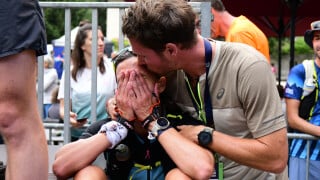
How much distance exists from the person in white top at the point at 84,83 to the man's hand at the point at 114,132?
1337 millimetres

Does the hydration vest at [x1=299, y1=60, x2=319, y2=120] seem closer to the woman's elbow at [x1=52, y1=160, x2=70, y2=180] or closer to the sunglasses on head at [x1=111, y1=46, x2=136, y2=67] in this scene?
the sunglasses on head at [x1=111, y1=46, x2=136, y2=67]

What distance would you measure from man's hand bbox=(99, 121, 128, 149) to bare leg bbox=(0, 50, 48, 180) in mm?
321

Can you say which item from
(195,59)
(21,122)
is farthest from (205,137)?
(21,122)

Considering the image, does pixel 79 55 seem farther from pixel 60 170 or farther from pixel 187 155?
pixel 187 155

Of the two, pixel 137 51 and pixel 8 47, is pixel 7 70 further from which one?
pixel 137 51

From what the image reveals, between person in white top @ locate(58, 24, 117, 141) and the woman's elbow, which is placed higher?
the woman's elbow

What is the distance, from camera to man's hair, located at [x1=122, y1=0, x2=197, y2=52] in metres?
2.62

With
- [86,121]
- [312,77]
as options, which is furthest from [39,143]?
[312,77]

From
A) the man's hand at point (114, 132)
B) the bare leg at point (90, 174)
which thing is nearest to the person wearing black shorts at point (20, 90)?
the bare leg at point (90, 174)

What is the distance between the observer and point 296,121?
16.6ft

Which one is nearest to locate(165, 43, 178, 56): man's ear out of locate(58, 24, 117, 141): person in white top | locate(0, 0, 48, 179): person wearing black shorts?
locate(0, 0, 48, 179): person wearing black shorts

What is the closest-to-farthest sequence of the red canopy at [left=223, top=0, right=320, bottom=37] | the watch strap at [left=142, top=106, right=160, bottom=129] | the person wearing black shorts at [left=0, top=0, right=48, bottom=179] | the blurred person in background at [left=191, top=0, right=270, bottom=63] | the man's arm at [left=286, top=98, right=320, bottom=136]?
the watch strap at [left=142, top=106, right=160, bottom=129], the person wearing black shorts at [left=0, top=0, right=48, bottom=179], the blurred person in background at [left=191, top=0, right=270, bottom=63], the man's arm at [left=286, top=98, right=320, bottom=136], the red canopy at [left=223, top=0, right=320, bottom=37]

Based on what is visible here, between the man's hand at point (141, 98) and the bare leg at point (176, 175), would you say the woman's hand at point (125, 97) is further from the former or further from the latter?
the bare leg at point (176, 175)

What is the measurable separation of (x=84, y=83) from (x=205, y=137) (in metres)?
2.55
